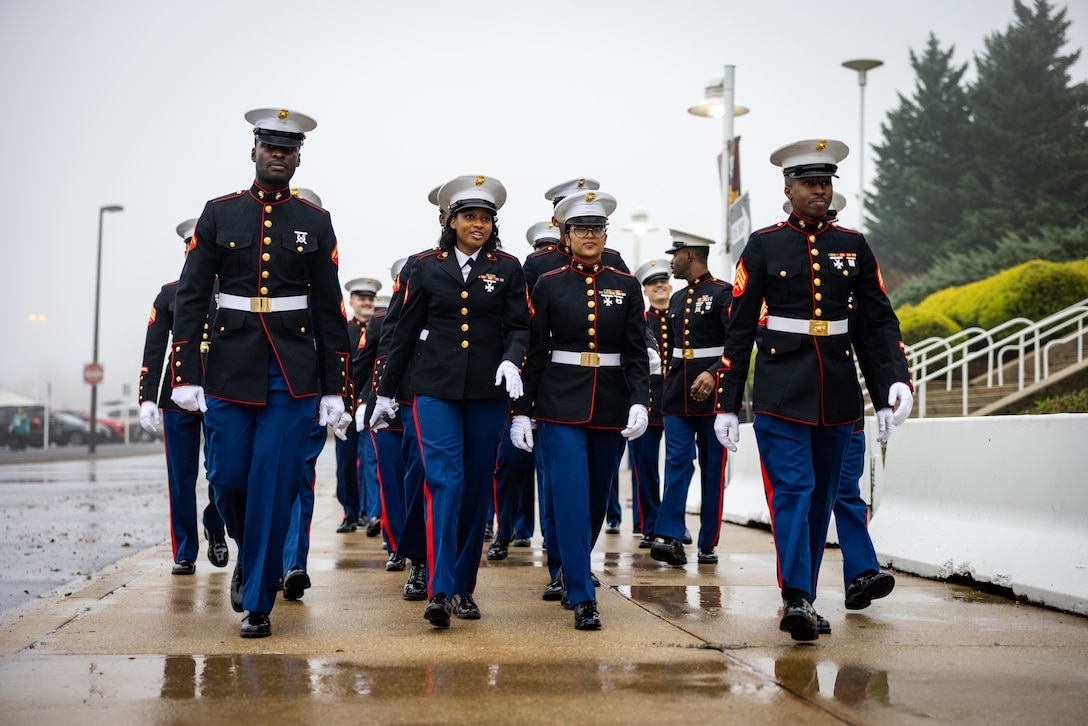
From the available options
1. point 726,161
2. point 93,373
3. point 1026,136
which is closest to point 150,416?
point 726,161

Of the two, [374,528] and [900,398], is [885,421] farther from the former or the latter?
[374,528]

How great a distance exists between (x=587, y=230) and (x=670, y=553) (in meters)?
2.94

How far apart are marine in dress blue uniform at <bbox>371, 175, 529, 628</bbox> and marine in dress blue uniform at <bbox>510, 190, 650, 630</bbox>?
20cm

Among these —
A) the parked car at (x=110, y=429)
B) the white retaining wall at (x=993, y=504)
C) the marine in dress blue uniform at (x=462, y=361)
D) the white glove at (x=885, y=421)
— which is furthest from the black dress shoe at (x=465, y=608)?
the parked car at (x=110, y=429)

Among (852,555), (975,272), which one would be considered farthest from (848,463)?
(975,272)

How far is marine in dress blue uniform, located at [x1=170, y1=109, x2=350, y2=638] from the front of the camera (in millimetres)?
6004

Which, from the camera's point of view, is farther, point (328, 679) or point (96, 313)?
point (96, 313)

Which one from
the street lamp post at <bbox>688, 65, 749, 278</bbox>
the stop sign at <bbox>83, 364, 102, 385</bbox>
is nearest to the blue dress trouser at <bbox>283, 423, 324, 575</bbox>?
the street lamp post at <bbox>688, 65, 749, 278</bbox>

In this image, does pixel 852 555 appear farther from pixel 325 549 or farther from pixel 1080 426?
pixel 325 549

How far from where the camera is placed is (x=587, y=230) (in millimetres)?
6797

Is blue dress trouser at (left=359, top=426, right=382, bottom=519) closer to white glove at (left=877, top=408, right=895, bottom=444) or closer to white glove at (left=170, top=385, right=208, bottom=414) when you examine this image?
white glove at (left=170, top=385, right=208, bottom=414)

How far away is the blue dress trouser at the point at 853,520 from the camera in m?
6.59

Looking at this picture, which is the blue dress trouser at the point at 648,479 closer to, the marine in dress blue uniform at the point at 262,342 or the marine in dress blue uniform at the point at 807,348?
the marine in dress blue uniform at the point at 807,348

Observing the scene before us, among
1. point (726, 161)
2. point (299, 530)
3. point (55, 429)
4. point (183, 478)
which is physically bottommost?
point (55, 429)
